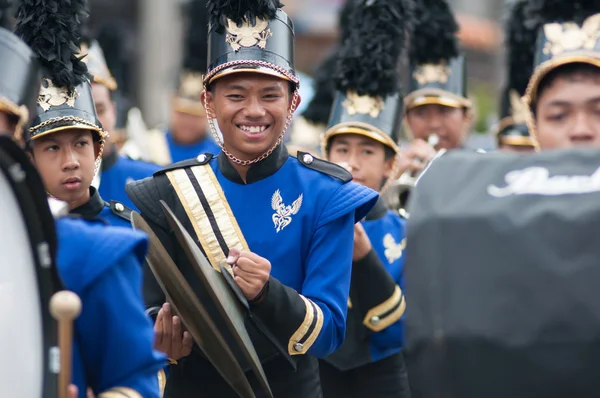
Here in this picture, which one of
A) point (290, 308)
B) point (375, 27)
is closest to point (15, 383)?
point (290, 308)

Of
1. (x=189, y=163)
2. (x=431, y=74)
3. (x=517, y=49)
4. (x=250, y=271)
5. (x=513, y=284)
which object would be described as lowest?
(x=513, y=284)

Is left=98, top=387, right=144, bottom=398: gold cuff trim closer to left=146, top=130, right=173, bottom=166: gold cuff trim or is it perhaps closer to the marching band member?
the marching band member

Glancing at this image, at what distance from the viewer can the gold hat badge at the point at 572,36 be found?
3.98 metres

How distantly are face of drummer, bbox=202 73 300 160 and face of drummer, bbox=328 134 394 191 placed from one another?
173 centimetres

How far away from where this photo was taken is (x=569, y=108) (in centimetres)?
388

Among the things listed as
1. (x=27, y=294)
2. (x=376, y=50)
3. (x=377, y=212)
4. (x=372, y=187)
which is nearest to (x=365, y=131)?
(x=372, y=187)

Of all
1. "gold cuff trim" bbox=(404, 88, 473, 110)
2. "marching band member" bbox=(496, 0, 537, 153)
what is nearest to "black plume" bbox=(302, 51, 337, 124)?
"marching band member" bbox=(496, 0, 537, 153)

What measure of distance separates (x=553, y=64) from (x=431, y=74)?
4.43m

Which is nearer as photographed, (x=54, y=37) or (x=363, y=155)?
(x=54, y=37)

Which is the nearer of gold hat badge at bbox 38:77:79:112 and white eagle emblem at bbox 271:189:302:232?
white eagle emblem at bbox 271:189:302:232

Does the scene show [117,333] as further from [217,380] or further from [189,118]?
[189,118]

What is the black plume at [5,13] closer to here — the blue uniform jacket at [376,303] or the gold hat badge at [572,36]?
the blue uniform jacket at [376,303]

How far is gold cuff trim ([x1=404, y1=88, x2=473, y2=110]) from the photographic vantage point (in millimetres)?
8211

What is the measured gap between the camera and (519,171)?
3.05m
